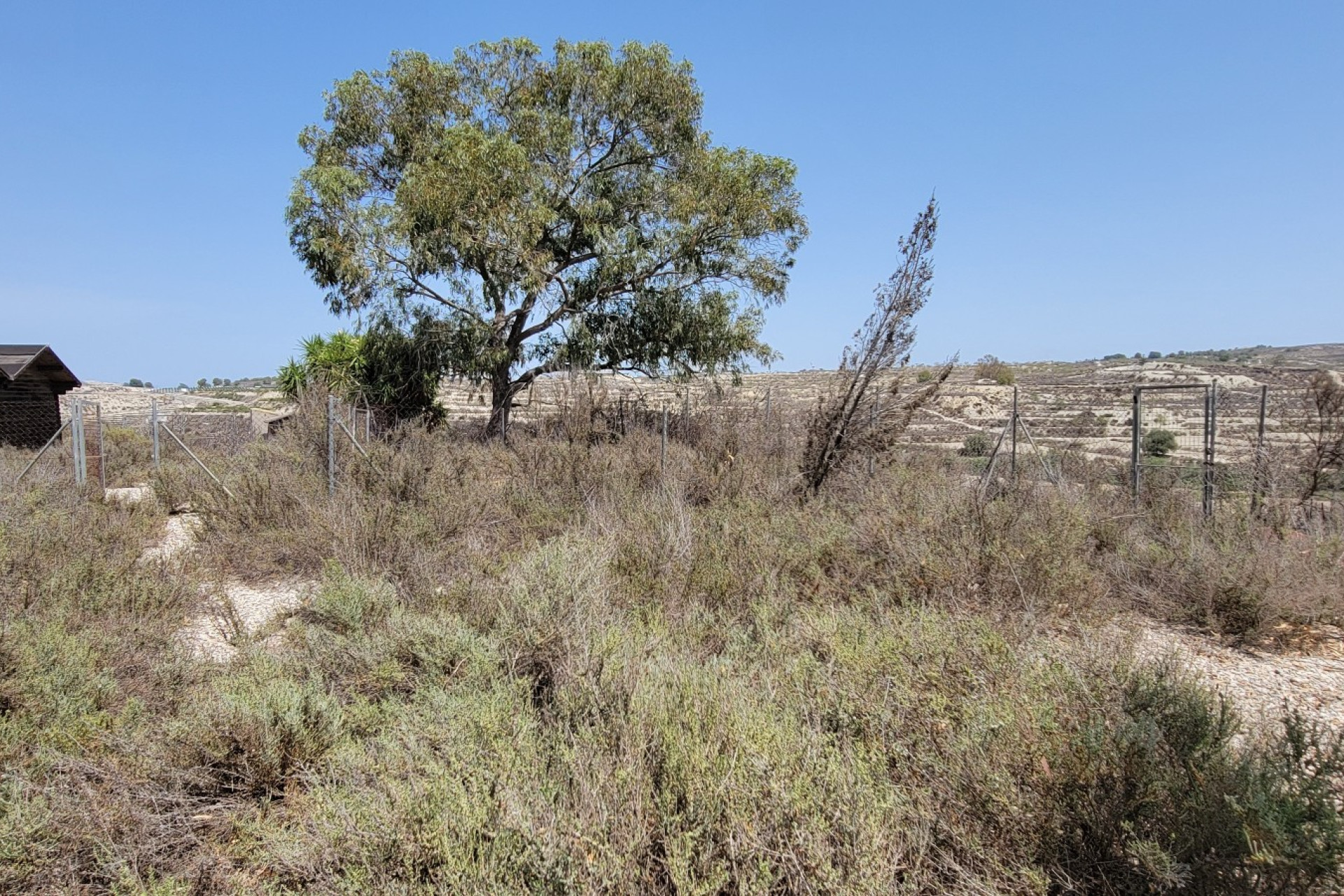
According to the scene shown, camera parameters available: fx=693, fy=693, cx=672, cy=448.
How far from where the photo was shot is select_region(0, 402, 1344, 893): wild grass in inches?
87.2

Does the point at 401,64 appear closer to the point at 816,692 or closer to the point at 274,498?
the point at 274,498

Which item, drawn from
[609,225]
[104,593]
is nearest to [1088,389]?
[609,225]

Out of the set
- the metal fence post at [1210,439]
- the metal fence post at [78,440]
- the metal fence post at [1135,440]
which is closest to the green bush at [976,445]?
the metal fence post at [1135,440]

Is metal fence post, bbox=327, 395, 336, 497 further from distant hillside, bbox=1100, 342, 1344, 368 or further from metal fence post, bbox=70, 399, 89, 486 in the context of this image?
distant hillside, bbox=1100, 342, 1344, 368

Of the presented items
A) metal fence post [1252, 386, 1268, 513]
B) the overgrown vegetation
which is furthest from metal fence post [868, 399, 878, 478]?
metal fence post [1252, 386, 1268, 513]

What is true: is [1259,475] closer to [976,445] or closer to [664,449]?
[976,445]

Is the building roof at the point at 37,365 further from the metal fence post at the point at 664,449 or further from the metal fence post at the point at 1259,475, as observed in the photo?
the metal fence post at the point at 1259,475

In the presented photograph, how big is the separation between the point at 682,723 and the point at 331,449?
326 inches

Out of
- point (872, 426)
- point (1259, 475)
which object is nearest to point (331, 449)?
point (872, 426)

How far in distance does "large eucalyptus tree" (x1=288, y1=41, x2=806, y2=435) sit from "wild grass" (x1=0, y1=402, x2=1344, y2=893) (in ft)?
32.7

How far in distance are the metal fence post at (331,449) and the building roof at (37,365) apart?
13.4 m

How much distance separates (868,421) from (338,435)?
7499 millimetres

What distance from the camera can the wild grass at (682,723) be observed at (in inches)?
87.2

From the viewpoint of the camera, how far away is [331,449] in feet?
31.0
